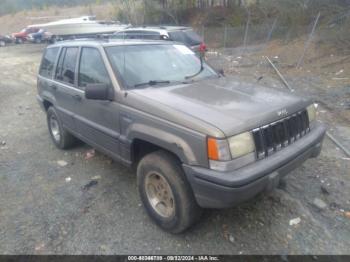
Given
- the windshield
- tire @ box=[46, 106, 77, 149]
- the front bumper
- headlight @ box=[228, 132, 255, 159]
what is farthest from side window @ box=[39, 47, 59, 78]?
headlight @ box=[228, 132, 255, 159]

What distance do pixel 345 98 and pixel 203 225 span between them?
5.76m

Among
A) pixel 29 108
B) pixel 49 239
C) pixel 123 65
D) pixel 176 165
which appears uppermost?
pixel 123 65

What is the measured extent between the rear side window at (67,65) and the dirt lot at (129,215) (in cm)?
133

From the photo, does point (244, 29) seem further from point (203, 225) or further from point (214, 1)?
point (203, 225)

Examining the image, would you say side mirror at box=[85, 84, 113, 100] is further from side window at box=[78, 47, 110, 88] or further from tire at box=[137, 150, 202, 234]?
tire at box=[137, 150, 202, 234]

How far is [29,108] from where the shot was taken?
8570 millimetres

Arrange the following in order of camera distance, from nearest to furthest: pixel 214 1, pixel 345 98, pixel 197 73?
pixel 197 73 → pixel 345 98 → pixel 214 1

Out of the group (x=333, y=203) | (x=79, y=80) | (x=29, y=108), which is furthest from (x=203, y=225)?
(x=29, y=108)

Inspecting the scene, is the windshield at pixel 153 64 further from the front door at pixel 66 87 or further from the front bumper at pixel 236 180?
the front bumper at pixel 236 180

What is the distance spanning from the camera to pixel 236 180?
253 cm

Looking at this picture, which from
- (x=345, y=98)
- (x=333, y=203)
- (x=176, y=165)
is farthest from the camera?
(x=345, y=98)

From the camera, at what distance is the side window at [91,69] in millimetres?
3760

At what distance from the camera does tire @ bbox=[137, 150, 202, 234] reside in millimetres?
2900

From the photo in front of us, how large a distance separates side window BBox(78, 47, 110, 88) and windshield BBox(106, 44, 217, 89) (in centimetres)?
16
